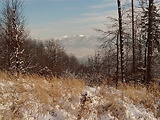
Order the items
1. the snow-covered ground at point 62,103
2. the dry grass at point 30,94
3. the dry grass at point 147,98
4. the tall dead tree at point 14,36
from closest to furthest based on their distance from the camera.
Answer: the dry grass at point 30,94
the snow-covered ground at point 62,103
the dry grass at point 147,98
the tall dead tree at point 14,36

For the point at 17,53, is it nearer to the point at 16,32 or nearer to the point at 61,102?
the point at 16,32

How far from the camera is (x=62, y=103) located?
7.11 m

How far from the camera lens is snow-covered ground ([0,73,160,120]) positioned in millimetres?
6219

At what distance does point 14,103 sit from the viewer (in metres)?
6.26

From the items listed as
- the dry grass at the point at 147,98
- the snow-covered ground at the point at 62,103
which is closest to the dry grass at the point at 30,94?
the snow-covered ground at the point at 62,103

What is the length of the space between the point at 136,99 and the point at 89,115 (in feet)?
8.33

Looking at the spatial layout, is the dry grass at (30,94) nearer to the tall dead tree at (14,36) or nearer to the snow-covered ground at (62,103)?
the snow-covered ground at (62,103)

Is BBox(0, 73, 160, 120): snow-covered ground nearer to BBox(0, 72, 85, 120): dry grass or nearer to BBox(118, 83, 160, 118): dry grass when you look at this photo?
BBox(0, 72, 85, 120): dry grass

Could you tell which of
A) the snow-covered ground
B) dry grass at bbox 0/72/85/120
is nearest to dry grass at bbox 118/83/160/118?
the snow-covered ground

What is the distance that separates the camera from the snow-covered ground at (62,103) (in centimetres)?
622

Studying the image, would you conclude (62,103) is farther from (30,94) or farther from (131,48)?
(131,48)

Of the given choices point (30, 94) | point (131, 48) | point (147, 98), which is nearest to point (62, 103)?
point (30, 94)

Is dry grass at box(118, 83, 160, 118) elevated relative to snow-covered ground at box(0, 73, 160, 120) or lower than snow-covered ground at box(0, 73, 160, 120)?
lower

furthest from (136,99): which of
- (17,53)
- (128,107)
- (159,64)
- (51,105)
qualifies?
(159,64)
